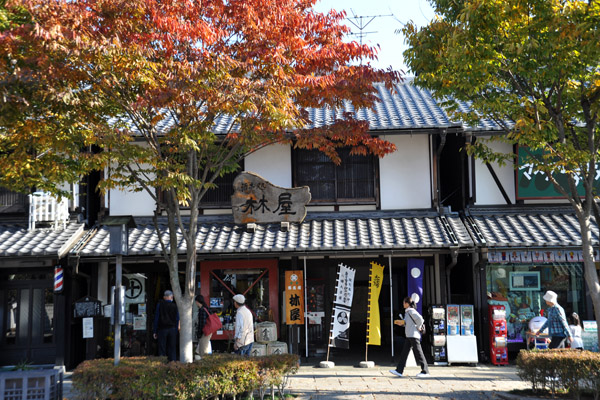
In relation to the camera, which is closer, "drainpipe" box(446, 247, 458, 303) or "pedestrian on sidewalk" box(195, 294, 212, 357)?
"pedestrian on sidewalk" box(195, 294, 212, 357)

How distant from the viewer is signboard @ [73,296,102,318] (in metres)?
13.4

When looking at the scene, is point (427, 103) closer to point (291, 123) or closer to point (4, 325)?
point (291, 123)

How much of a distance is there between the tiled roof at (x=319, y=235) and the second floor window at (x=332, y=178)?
0.51m

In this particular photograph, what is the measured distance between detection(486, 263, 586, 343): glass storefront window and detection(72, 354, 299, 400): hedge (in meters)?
7.61

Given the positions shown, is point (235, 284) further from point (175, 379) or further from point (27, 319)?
point (175, 379)

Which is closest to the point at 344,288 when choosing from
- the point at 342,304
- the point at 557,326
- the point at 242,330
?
the point at 342,304

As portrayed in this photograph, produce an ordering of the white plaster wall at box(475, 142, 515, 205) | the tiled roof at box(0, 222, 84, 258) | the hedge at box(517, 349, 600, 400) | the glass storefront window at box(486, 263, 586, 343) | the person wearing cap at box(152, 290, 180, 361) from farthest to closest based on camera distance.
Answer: the white plaster wall at box(475, 142, 515, 205), the glass storefront window at box(486, 263, 586, 343), the tiled roof at box(0, 222, 84, 258), the person wearing cap at box(152, 290, 180, 361), the hedge at box(517, 349, 600, 400)

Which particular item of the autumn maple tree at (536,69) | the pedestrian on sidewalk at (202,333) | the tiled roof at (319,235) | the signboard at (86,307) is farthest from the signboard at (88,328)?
the autumn maple tree at (536,69)

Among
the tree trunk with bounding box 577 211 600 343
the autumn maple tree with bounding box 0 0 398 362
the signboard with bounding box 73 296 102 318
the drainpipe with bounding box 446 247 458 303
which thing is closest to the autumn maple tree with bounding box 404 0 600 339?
the tree trunk with bounding box 577 211 600 343

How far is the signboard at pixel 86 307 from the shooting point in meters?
13.4

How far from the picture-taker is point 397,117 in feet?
51.1

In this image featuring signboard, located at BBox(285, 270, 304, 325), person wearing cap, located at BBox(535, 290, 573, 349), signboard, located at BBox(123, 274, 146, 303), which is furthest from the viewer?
signboard, located at BBox(123, 274, 146, 303)

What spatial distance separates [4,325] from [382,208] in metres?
10.3

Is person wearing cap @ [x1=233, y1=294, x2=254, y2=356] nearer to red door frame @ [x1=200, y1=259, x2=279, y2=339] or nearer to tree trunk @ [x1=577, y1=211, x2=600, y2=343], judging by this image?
red door frame @ [x1=200, y1=259, x2=279, y2=339]
